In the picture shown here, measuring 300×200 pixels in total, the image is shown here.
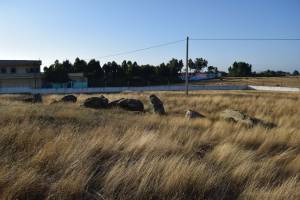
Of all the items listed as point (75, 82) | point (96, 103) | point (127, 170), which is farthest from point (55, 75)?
point (127, 170)

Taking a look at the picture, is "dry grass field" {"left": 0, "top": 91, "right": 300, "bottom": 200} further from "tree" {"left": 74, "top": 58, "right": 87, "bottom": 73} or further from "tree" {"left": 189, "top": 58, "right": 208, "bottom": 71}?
"tree" {"left": 189, "top": 58, "right": 208, "bottom": 71}

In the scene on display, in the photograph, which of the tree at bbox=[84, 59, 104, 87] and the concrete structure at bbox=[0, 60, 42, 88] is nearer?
the concrete structure at bbox=[0, 60, 42, 88]

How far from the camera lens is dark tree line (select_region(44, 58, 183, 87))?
85.6 meters

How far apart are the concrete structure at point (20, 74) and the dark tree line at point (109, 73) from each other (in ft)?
12.2

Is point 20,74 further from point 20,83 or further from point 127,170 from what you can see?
point 127,170

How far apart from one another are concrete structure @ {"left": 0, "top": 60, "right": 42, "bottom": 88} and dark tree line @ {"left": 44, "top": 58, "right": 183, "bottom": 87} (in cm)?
373

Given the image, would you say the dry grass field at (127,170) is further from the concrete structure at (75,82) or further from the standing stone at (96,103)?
Result: the concrete structure at (75,82)

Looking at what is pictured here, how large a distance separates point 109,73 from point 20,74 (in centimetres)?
2332

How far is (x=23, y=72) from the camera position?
80.4 metres

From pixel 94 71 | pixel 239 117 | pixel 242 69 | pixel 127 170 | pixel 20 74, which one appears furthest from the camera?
pixel 242 69

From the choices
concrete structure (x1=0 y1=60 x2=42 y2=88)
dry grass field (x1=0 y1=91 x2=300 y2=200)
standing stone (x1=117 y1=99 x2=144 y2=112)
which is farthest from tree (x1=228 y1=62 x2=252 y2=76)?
dry grass field (x1=0 y1=91 x2=300 y2=200)

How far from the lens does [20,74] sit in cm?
7856

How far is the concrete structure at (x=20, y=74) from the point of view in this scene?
77625 millimetres

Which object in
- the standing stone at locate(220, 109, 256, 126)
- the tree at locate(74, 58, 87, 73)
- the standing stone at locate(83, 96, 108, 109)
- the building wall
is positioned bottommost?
the building wall
